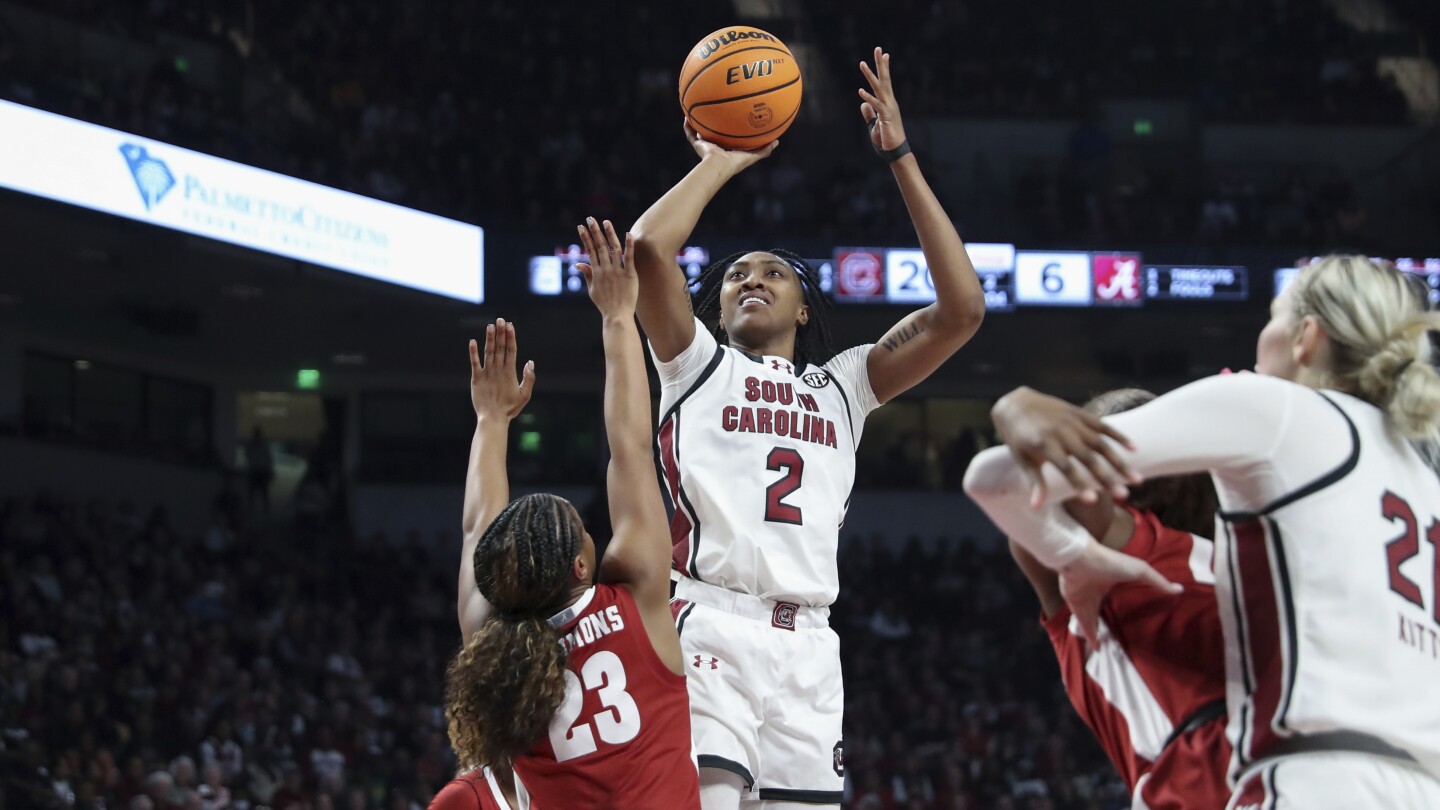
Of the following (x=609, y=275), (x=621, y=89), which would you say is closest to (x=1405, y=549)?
(x=609, y=275)

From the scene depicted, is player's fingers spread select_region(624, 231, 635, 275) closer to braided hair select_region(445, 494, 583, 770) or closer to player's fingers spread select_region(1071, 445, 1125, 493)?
braided hair select_region(445, 494, 583, 770)

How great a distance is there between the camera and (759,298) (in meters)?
4.53

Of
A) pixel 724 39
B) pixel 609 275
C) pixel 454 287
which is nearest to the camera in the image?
pixel 609 275

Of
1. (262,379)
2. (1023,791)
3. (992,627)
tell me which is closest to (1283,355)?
(1023,791)

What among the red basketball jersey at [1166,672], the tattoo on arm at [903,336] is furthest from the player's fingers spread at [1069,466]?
the tattoo on arm at [903,336]

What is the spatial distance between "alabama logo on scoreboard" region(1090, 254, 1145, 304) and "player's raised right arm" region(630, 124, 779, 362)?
13.3 metres

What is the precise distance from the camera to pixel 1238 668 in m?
2.53

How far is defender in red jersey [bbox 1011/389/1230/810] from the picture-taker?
2670 millimetres

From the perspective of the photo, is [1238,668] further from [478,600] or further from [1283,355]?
[478,600]

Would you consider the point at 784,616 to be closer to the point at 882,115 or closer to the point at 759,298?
the point at 759,298

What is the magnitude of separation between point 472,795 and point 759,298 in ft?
5.41

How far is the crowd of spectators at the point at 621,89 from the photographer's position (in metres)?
16.8

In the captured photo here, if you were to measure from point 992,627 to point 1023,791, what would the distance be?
13.0 feet

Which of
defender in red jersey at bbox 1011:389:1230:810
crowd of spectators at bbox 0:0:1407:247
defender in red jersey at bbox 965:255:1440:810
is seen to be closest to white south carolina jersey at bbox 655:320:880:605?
defender in red jersey at bbox 1011:389:1230:810
